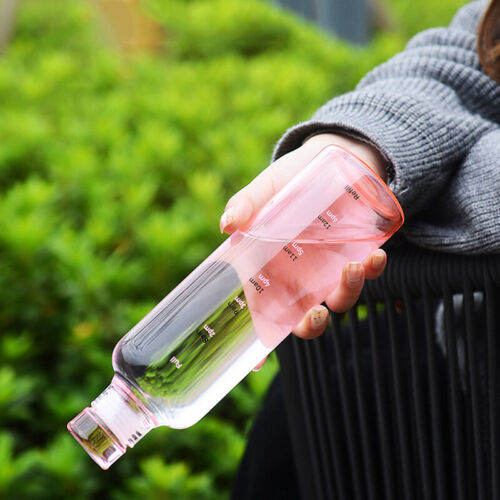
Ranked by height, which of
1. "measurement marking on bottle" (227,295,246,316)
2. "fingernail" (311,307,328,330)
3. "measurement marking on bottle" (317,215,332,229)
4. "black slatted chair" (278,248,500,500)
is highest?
"measurement marking on bottle" (317,215,332,229)

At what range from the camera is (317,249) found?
0.76 metres

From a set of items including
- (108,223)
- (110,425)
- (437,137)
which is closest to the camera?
(110,425)

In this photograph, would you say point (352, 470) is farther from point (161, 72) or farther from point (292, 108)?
point (161, 72)

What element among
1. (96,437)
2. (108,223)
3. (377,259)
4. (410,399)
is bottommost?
(108,223)

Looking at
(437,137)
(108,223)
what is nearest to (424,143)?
(437,137)

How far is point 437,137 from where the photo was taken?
84 cm

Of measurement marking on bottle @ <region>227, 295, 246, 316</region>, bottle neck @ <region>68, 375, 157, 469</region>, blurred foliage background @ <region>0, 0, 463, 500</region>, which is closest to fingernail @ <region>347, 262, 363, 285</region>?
measurement marking on bottle @ <region>227, 295, 246, 316</region>

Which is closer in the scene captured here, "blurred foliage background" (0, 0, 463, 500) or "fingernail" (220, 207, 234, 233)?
"fingernail" (220, 207, 234, 233)

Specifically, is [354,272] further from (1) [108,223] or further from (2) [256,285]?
(1) [108,223]

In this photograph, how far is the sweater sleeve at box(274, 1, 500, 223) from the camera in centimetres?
82

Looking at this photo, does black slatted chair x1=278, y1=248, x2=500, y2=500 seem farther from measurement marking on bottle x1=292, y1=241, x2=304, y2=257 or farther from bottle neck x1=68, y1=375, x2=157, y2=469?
bottle neck x1=68, y1=375, x2=157, y2=469

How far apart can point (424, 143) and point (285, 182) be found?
18cm

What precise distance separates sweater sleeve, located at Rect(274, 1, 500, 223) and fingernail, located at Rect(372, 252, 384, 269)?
3.5 inches

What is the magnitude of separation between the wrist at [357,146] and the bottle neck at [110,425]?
36cm
